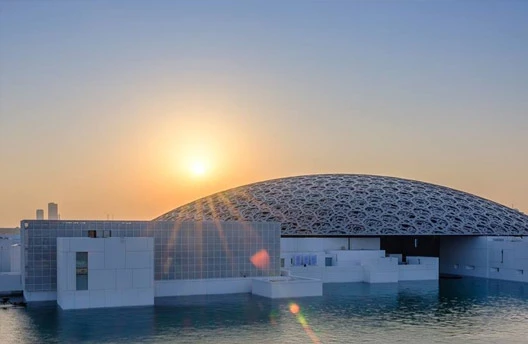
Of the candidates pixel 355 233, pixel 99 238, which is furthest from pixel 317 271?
pixel 99 238

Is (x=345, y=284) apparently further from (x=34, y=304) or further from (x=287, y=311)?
(x=34, y=304)

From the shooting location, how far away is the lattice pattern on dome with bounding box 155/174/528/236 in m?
66.9

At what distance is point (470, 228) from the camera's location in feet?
221

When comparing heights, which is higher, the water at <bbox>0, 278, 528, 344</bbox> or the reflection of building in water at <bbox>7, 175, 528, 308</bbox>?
the reflection of building in water at <bbox>7, 175, 528, 308</bbox>

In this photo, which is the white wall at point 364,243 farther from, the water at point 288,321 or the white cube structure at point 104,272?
the white cube structure at point 104,272

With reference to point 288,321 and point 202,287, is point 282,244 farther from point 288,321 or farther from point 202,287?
point 288,321

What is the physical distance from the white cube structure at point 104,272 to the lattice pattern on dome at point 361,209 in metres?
27.7

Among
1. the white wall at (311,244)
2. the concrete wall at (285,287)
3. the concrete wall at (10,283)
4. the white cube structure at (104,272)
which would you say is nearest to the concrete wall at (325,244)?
the white wall at (311,244)

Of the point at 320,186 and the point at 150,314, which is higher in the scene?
the point at 320,186

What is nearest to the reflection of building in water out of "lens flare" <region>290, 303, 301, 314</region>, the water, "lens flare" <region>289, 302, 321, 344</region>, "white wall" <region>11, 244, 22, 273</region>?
the water

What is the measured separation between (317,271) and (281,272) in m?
4.70

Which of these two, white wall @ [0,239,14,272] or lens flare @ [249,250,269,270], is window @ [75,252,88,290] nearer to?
lens flare @ [249,250,269,270]

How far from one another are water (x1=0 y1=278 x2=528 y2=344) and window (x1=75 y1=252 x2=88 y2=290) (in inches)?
67.1

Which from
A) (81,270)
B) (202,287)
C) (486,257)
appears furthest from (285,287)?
(486,257)
